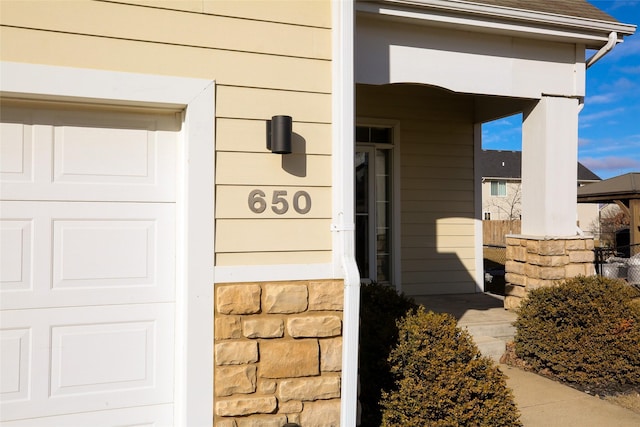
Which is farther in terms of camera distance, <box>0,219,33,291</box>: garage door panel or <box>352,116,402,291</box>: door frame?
<box>352,116,402,291</box>: door frame

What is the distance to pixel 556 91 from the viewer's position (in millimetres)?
5625

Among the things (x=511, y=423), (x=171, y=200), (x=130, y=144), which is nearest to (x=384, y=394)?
(x=511, y=423)

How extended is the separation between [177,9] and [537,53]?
405cm

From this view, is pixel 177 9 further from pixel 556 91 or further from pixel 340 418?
pixel 556 91

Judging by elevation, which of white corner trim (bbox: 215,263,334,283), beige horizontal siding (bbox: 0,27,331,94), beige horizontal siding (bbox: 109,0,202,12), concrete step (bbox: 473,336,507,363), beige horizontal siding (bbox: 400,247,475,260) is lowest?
concrete step (bbox: 473,336,507,363)

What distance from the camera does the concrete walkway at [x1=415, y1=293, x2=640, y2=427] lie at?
12.9 ft

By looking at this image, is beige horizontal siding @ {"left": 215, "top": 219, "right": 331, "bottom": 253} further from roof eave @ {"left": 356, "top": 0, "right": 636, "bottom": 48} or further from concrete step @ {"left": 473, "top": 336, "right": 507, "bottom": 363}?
concrete step @ {"left": 473, "top": 336, "right": 507, "bottom": 363}

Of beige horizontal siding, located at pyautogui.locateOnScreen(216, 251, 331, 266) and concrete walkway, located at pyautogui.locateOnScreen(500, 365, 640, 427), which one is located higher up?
beige horizontal siding, located at pyautogui.locateOnScreen(216, 251, 331, 266)

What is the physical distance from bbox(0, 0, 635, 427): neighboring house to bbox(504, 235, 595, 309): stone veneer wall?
3252 millimetres

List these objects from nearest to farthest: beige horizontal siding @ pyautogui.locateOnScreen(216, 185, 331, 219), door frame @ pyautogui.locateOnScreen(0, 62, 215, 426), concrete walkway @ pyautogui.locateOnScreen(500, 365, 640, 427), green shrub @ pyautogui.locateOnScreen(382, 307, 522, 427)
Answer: door frame @ pyautogui.locateOnScreen(0, 62, 215, 426) → beige horizontal siding @ pyautogui.locateOnScreen(216, 185, 331, 219) → green shrub @ pyautogui.locateOnScreen(382, 307, 522, 427) → concrete walkway @ pyautogui.locateOnScreen(500, 365, 640, 427)

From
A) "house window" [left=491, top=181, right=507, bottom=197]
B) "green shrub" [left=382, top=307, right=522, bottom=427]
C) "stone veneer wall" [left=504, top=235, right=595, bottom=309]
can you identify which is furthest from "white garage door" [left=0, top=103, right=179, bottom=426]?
"house window" [left=491, top=181, right=507, bottom=197]

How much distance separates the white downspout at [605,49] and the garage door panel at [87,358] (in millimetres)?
5222

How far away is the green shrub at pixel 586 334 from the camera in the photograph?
463 cm

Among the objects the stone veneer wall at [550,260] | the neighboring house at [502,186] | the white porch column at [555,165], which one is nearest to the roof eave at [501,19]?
the white porch column at [555,165]
